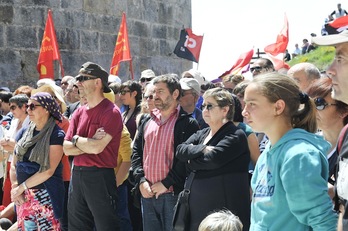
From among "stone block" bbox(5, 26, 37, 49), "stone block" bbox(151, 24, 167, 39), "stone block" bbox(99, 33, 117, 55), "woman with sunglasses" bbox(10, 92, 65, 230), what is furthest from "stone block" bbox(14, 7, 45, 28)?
"woman with sunglasses" bbox(10, 92, 65, 230)

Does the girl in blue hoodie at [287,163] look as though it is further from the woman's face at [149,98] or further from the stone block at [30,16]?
the stone block at [30,16]

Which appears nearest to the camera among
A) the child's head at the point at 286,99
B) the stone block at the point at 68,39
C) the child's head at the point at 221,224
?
the child's head at the point at 286,99

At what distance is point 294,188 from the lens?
2773mm

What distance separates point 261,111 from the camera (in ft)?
9.93

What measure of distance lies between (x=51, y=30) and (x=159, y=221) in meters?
5.98

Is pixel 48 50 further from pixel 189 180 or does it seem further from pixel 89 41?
pixel 189 180

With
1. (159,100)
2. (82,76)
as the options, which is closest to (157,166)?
(159,100)

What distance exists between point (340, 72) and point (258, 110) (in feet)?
1.76

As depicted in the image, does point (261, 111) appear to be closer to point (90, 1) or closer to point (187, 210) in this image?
point (187, 210)

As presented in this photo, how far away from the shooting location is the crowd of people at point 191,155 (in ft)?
9.34

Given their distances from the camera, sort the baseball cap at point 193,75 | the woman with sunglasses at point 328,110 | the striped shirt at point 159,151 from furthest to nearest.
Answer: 1. the baseball cap at point 193,75
2. the striped shirt at point 159,151
3. the woman with sunglasses at point 328,110

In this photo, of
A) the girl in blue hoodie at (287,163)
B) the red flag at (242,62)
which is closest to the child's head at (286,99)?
the girl in blue hoodie at (287,163)

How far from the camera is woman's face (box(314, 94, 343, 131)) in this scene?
3.93 meters

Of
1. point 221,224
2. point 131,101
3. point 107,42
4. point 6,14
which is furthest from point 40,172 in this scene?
point 107,42
